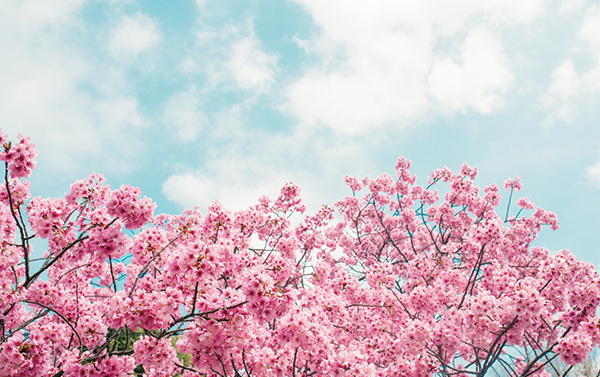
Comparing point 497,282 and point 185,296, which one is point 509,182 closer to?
point 497,282

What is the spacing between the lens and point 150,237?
221 inches

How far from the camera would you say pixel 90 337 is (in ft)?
22.2

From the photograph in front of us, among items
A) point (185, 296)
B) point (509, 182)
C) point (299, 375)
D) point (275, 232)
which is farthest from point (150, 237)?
point (509, 182)

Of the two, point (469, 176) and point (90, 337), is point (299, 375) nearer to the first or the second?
point (90, 337)

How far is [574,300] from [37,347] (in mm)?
8042

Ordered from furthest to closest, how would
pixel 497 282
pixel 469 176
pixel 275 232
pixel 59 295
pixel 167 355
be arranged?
pixel 469 176 < pixel 275 232 < pixel 497 282 < pixel 59 295 < pixel 167 355

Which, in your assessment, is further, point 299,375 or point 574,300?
point 574,300

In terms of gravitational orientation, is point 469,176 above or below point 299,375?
above

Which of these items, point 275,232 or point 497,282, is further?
point 275,232

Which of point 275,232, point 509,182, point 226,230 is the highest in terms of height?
point 509,182

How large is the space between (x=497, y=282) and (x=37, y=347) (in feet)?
25.9

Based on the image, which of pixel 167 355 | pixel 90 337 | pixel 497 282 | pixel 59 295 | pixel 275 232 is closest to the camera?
pixel 167 355

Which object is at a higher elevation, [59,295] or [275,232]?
[275,232]

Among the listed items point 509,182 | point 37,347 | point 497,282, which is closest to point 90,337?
point 37,347
